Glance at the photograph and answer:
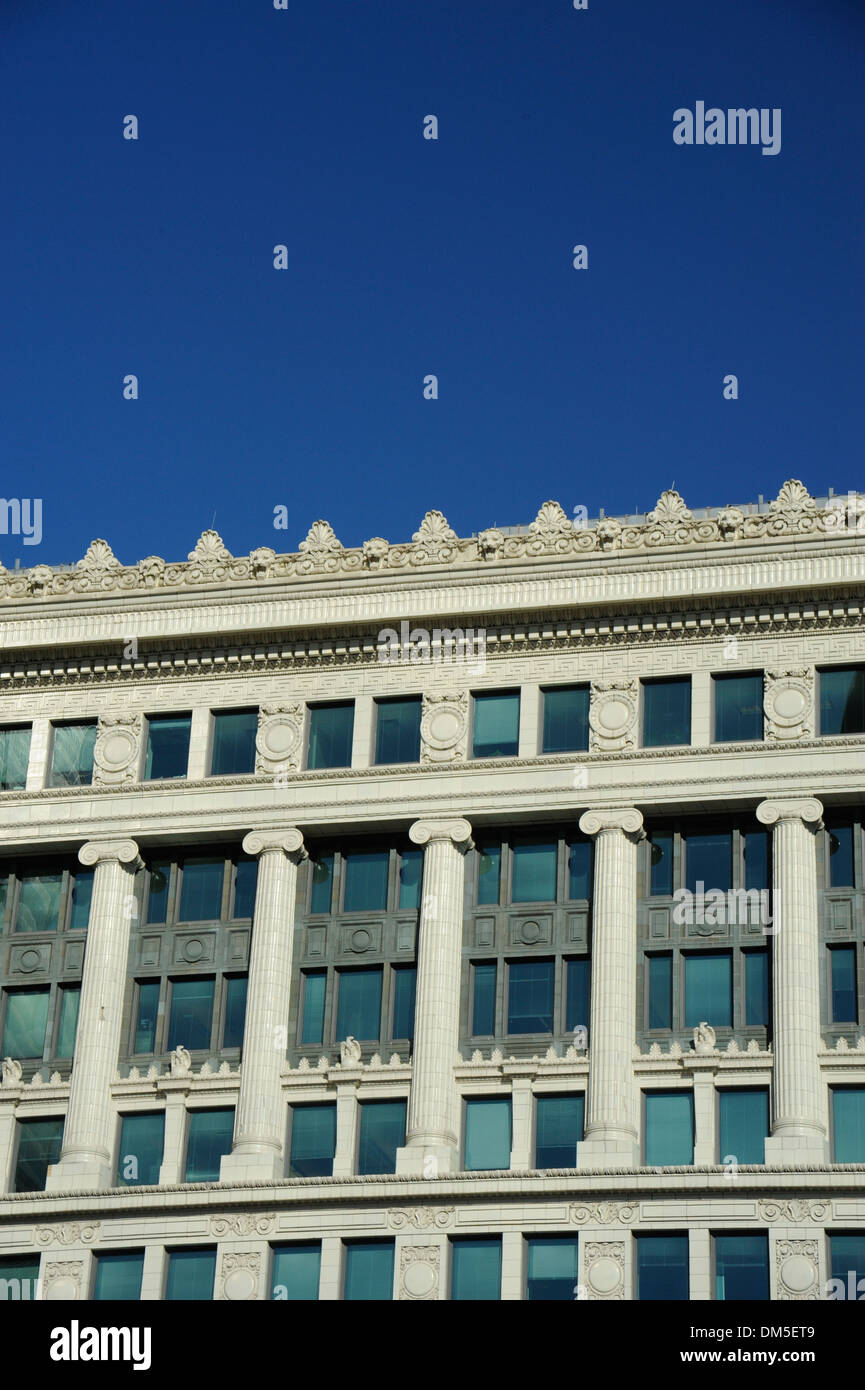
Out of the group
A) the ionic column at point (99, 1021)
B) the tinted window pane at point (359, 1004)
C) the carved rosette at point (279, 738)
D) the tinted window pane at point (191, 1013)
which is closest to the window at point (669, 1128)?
the tinted window pane at point (359, 1004)

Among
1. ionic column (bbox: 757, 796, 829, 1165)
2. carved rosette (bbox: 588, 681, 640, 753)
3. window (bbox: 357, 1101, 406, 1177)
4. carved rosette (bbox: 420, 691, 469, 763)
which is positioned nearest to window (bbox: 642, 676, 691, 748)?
carved rosette (bbox: 588, 681, 640, 753)

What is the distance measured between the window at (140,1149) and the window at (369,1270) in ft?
20.4

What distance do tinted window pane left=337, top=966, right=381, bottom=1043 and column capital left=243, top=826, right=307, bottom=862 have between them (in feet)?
12.4

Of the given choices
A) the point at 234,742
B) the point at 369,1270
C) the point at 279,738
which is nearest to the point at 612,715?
the point at 279,738

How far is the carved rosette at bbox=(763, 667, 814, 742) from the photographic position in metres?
69.3

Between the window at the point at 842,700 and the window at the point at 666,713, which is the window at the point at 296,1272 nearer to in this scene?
the window at the point at 666,713

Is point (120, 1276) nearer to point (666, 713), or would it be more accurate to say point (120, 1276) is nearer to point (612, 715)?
point (612, 715)

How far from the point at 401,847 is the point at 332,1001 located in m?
4.82

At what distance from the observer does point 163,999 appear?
7119 cm

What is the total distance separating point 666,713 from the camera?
70750 millimetres

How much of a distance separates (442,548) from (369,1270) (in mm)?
21043

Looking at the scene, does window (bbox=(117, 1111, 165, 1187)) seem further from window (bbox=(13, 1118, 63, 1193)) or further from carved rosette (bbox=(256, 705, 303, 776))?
carved rosette (bbox=(256, 705, 303, 776))

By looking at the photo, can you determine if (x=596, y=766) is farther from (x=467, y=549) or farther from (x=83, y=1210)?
(x=83, y=1210)

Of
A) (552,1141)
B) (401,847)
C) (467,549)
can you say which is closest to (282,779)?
Result: (401,847)
